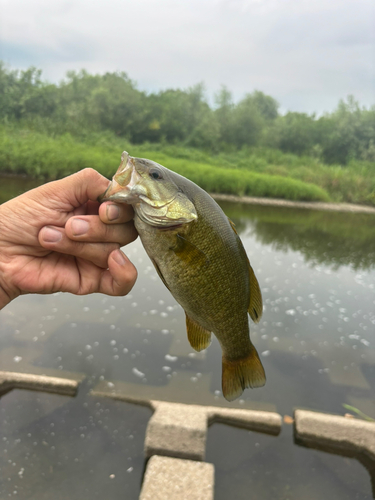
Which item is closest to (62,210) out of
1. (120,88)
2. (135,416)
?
(135,416)

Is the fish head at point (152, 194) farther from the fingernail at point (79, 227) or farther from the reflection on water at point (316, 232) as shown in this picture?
the reflection on water at point (316, 232)

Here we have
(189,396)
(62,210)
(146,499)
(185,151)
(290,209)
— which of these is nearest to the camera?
(62,210)

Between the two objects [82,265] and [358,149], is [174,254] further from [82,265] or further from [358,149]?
[358,149]

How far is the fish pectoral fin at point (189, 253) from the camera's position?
160 centimetres

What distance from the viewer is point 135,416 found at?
15.9 feet

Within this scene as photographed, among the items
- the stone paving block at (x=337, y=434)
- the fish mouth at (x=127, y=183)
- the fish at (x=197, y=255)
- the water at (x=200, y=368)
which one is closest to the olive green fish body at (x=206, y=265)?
the fish at (x=197, y=255)

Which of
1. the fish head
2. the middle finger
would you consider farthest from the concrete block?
the fish head

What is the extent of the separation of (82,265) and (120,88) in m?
41.6

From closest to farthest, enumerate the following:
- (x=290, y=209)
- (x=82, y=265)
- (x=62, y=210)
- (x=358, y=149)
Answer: (x=62, y=210) → (x=82, y=265) → (x=290, y=209) → (x=358, y=149)

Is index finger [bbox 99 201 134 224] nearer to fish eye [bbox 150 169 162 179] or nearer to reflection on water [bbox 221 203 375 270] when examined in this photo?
fish eye [bbox 150 169 162 179]

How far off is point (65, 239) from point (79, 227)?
0.16 meters

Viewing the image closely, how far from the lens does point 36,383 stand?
16.4 ft

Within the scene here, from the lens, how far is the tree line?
35688mm

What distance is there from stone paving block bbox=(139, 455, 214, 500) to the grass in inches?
691
